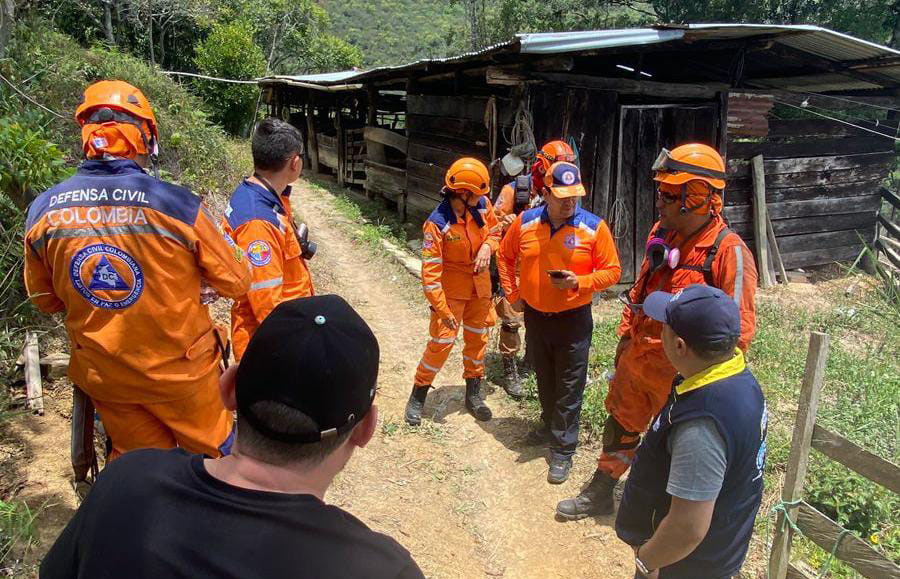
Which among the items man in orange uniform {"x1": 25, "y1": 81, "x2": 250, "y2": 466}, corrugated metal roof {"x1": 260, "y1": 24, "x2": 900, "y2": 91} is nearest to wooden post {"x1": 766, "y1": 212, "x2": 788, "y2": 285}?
corrugated metal roof {"x1": 260, "y1": 24, "x2": 900, "y2": 91}

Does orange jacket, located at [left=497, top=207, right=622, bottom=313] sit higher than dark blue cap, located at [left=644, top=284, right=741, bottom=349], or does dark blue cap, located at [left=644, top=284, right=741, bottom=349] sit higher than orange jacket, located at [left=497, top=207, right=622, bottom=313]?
dark blue cap, located at [left=644, top=284, right=741, bottom=349]

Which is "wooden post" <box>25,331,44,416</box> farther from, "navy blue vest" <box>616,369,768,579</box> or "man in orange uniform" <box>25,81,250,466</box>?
"navy blue vest" <box>616,369,768,579</box>

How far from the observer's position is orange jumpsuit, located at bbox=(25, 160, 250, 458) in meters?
2.11

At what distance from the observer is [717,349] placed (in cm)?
184

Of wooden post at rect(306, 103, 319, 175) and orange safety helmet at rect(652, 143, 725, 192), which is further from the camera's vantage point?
wooden post at rect(306, 103, 319, 175)

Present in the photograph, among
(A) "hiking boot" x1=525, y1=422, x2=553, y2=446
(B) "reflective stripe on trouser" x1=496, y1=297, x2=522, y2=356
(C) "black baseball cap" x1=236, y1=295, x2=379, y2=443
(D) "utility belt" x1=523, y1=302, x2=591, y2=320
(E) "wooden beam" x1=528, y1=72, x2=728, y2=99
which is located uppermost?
(E) "wooden beam" x1=528, y1=72, x2=728, y2=99

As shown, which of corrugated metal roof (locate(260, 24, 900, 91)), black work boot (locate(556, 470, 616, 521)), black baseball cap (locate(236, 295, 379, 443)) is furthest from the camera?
corrugated metal roof (locate(260, 24, 900, 91))

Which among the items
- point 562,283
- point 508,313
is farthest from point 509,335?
point 562,283

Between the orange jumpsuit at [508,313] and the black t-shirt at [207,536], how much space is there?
13.0 feet

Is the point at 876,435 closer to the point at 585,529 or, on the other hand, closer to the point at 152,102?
the point at 585,529

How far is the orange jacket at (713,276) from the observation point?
269cm

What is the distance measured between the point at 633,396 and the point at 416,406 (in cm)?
193

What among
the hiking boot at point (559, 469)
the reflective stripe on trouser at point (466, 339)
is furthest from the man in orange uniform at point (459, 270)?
the hiking boot at point (559, 469)

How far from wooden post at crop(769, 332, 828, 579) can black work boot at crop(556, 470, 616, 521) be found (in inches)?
39.3
